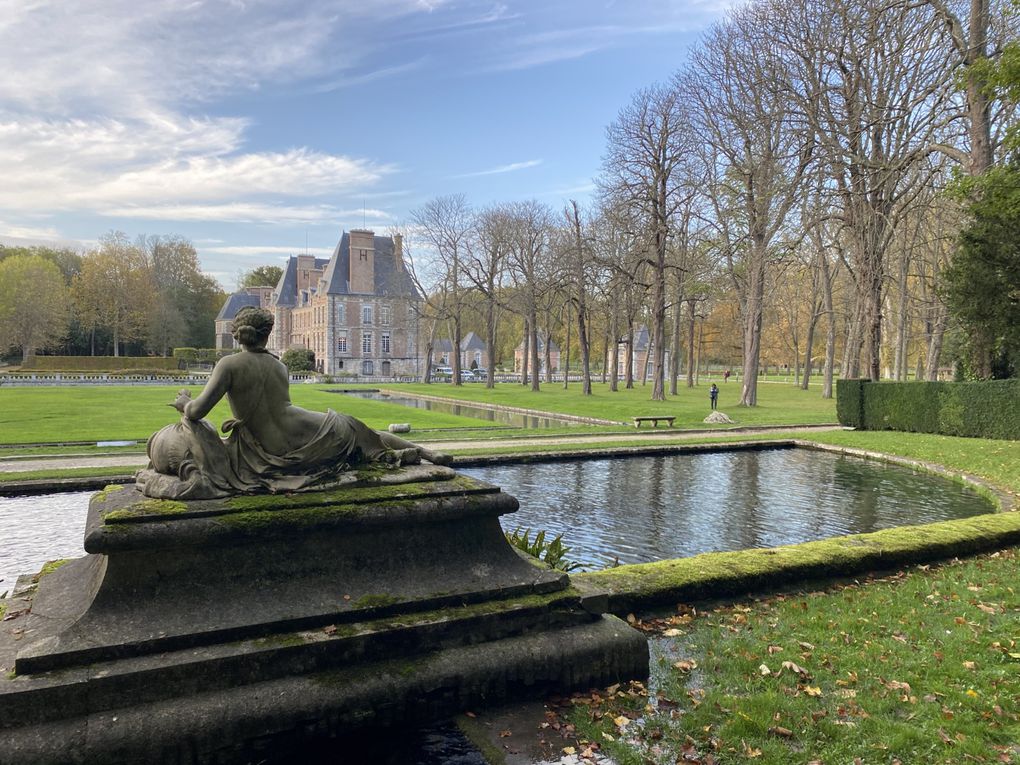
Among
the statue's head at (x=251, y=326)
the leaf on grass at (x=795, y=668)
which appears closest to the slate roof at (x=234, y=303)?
the statue's head at (x=251, y=326)

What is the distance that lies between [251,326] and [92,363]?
7474cm

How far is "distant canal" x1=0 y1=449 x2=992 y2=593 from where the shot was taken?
29.0 feet

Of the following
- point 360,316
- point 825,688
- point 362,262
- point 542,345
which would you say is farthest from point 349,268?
point 825,688

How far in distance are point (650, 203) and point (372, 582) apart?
33.2 m

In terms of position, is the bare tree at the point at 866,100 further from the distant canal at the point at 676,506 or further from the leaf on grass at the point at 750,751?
the leaf on grass at the point at 750,751

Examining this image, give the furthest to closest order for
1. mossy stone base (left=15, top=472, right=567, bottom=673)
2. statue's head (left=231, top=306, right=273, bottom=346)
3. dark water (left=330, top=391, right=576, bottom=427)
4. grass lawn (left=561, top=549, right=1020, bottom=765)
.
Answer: dark water (left=330, top=391, right=576, bottom=427)
statue's head (left=231, top=306, right=273, bottom=346)
mossy stone base (left=15, top=472, right=567, bottom=673)
grass lawn (left=561, top=549, right=1020, bottom=765)

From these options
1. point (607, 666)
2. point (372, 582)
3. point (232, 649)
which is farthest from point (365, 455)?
point (607, 666)

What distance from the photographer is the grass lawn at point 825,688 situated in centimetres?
372

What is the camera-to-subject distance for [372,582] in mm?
4574

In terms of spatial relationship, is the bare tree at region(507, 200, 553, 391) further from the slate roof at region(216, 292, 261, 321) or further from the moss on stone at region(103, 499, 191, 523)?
the slate roof at region(216, 292, 261, 321)

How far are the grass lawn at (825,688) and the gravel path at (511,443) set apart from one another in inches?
438

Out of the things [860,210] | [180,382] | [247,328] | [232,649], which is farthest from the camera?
[180,382]

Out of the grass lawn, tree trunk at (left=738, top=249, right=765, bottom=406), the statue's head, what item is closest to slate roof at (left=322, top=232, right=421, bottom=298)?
tree trunk at (left=738, top=249, right=765, bottom=406)

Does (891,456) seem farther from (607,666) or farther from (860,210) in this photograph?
(607,666)
